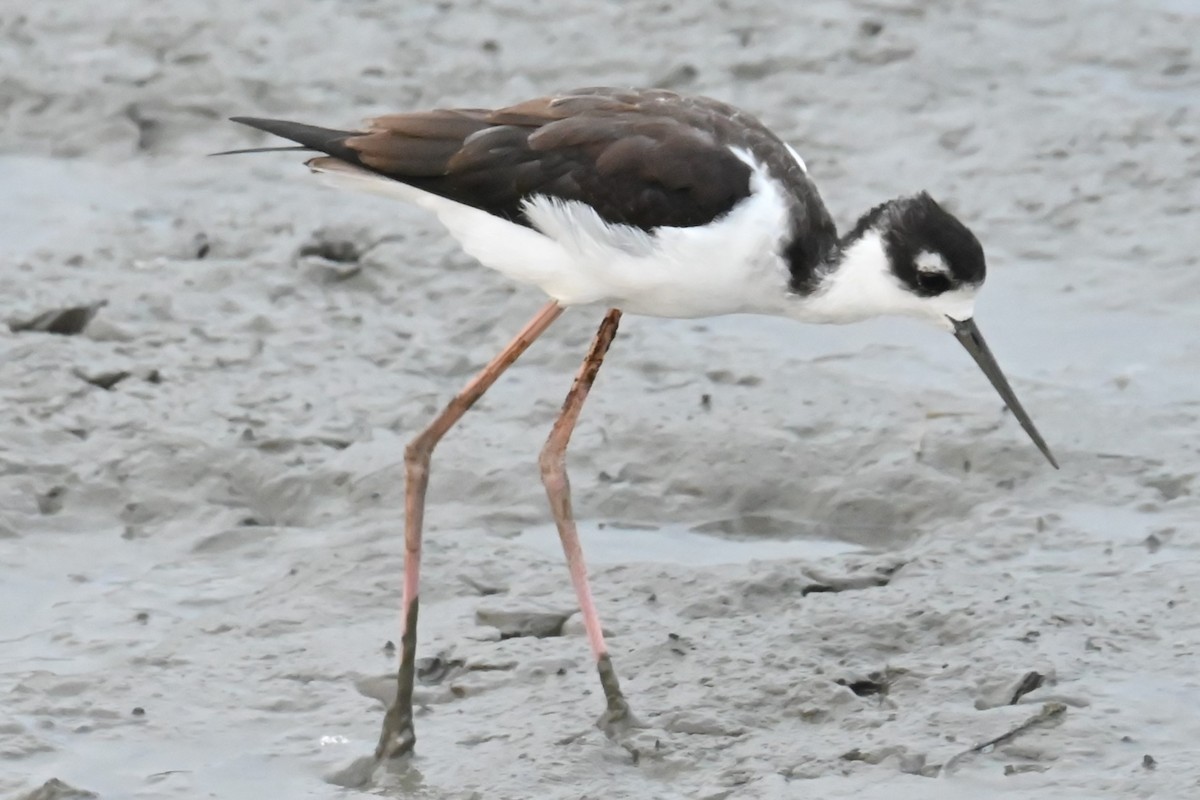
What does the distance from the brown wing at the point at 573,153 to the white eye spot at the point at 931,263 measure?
506mm

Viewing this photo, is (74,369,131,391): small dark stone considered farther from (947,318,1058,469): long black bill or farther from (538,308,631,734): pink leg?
(947,318,1058,469): long black bill

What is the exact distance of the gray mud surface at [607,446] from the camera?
5488mm

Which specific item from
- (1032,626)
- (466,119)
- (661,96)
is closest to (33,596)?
(466,119)

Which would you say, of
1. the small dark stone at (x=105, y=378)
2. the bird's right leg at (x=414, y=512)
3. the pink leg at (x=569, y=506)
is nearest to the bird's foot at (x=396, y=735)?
the bird's right leg at (x=414, y=512)

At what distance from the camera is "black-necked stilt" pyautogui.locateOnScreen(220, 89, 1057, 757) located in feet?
17.4

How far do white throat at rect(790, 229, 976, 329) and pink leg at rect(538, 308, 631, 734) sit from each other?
0.59 m

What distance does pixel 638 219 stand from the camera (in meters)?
5.30

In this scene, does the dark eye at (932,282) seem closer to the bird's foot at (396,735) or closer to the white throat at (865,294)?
the white throat at (865,294)

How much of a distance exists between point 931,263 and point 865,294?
0.19 m

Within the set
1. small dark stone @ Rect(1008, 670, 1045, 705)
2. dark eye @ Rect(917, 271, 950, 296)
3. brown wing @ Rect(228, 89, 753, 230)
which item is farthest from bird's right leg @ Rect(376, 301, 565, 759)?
small dark stone @ Rect(1008, 670, 1045, 705)

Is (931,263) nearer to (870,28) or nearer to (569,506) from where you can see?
(569,506)

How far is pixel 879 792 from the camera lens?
5.12 meters

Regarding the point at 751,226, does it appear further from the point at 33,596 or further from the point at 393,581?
the point at 33,596

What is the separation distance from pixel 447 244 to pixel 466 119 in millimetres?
2480
